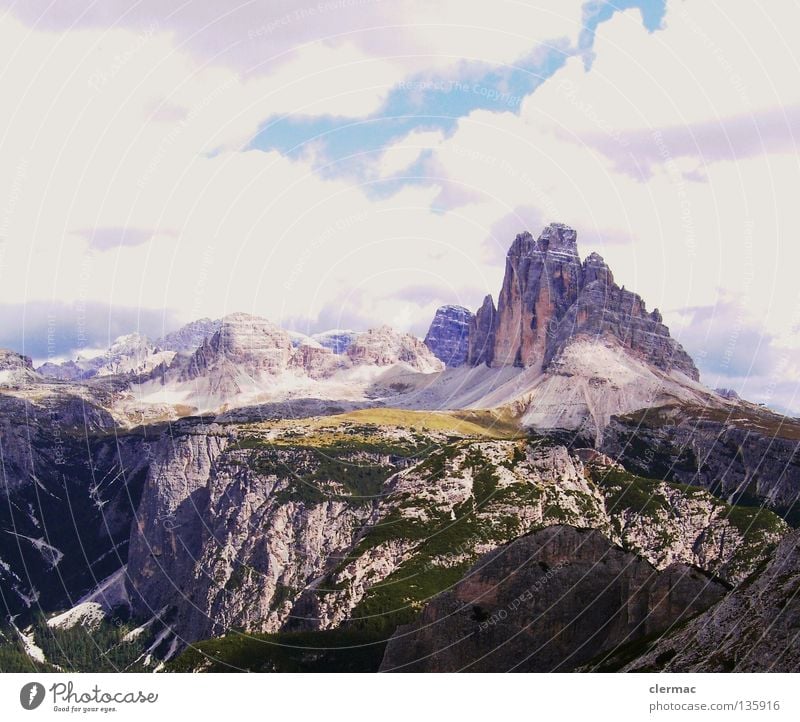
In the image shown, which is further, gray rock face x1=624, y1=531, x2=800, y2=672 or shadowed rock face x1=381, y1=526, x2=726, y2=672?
shadowed rock face x1=381, y1=526, x2=726, y2=672

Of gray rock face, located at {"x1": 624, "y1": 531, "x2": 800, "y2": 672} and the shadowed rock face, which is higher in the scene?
gray rock face, located at {"x1": 624, "y1": 531, "x2": 800, "y2": 672}

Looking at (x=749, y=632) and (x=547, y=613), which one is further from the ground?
(x=749, y=632)

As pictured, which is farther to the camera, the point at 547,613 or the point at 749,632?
the point at 547,613

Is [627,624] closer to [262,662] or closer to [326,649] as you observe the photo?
[326,649]
